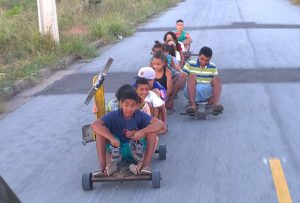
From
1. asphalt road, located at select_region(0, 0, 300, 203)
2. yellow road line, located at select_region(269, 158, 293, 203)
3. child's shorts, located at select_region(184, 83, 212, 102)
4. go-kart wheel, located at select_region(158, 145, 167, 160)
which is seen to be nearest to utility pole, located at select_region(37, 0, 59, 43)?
asphalt road, located at select_region(0, 0, 300, 203)

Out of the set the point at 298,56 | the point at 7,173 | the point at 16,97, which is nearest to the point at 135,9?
the point at 298,56

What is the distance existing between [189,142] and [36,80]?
216 inches

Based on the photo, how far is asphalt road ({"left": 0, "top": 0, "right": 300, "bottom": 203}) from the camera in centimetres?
574

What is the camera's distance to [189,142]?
7.44 meters

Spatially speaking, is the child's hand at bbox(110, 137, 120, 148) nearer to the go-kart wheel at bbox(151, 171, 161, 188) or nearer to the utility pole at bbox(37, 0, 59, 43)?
the go-kart wheel at bbox(151, 171, 161, 188)

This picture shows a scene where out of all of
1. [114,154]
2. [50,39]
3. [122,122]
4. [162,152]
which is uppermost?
[122,122]

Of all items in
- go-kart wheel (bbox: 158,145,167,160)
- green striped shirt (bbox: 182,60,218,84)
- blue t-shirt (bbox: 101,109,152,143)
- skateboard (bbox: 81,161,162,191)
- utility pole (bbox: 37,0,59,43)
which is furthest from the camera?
utility pole (bbox: 37,0,59,43)

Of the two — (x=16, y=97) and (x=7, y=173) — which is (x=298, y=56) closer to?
(x=16, y=97)

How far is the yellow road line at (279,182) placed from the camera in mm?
5391

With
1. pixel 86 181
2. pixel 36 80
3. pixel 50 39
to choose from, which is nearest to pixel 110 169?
pixel 86 181

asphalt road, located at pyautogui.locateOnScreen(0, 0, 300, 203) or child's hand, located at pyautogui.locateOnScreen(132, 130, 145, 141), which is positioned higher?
child's hand, located at pyautogui.locateOnScreen(132, 130, 145, 141)

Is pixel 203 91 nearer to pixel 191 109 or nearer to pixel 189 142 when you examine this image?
pixel 191 109

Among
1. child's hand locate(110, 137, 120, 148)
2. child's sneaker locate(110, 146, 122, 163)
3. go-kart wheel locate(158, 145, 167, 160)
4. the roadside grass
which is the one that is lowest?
the roadside grass

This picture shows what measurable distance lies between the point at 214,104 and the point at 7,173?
3.36m
